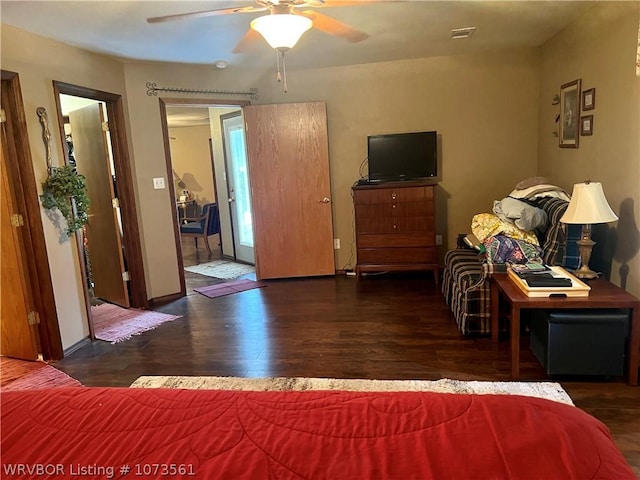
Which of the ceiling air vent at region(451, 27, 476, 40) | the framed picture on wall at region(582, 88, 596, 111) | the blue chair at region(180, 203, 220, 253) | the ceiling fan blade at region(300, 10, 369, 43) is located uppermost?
the ceiling air vent at region(451, 27, 476, 40)

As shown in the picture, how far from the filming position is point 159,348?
3.51 metres

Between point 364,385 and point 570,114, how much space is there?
2990mm

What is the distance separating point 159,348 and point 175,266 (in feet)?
4.79

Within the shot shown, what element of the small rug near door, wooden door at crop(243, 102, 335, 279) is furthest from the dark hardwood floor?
wooden door at crop(243, 102, 335, 279)

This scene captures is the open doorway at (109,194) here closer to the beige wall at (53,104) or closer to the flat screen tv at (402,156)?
the beige wall at (53,104)

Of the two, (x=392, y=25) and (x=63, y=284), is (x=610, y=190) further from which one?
(x=63, y=284)

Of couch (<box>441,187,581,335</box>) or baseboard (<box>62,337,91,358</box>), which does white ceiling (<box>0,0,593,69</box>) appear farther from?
Result: baseboard (<box>62,337,91,358</box>)

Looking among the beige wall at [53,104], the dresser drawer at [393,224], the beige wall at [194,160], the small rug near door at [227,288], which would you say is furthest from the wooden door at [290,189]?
the beige wall at [194,160]

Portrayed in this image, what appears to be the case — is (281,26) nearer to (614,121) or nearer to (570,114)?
(614,121)

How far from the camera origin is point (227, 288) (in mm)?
5055

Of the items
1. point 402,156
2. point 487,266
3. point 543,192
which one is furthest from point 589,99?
point 402,156

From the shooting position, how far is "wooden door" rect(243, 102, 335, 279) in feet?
16.4

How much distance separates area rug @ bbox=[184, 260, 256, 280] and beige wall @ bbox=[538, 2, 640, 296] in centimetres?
384

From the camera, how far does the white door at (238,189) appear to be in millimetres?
6117
